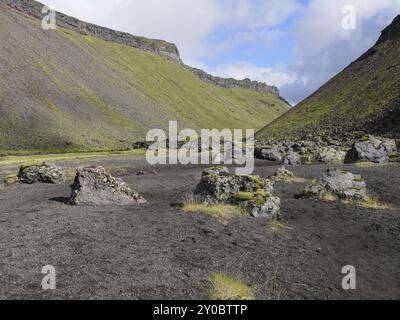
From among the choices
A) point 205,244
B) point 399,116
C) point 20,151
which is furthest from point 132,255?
point 20,151

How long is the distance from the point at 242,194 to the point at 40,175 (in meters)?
25.5

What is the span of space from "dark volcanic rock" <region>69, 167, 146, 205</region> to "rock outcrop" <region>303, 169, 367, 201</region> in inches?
501

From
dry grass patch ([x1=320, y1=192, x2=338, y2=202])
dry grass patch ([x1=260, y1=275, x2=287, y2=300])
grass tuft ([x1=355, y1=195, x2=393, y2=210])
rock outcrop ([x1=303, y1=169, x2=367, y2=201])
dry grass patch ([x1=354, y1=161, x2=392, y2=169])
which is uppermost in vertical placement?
dry grass patch ([x1=354, y1=161, x2=392, y2=169])

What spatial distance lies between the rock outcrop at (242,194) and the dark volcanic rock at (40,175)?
20.2 meters

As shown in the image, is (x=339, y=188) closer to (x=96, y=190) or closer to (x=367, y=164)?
(x=96, y=190)

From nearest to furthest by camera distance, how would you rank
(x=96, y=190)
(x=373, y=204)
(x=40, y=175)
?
(x=373, y=204)
(x=96, y=190)
(x=40, y=175)

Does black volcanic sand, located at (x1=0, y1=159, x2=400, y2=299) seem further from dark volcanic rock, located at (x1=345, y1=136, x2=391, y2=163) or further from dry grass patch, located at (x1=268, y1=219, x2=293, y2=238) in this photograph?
dark volcanic rock, located at (x1=345, y1=136, x2=391, y2=163)

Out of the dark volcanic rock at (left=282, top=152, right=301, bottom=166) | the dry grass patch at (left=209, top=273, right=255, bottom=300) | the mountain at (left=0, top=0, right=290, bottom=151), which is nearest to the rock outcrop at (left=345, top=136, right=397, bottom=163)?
the dark volcanic rock at (left=282, top=152, right=301, bottom=166)

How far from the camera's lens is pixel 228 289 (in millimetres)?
13008

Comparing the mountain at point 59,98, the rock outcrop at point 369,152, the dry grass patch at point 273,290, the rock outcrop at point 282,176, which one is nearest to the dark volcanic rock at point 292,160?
the rock outcrop at point 369,152

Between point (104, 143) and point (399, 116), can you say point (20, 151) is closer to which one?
point (104, 143)

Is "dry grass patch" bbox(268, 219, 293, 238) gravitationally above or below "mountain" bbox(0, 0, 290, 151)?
below

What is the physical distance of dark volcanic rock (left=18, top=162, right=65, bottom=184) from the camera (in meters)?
42.0

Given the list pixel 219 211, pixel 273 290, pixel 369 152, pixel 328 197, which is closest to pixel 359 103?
pixel 369 152
